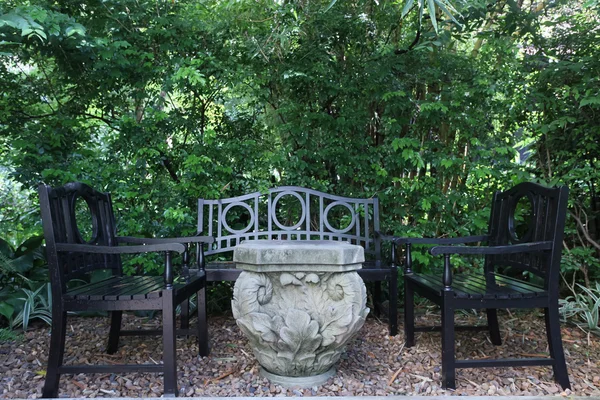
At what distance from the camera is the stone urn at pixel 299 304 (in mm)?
2305

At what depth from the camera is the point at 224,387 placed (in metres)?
2.47

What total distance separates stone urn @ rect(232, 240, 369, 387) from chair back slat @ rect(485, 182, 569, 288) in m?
0.99

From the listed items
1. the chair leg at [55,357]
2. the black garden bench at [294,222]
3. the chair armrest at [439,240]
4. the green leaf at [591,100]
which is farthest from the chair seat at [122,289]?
the green leaf at [591,100]

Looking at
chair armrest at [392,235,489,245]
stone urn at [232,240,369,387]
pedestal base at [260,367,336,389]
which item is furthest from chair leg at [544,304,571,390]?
pedestal base at [260,367,336,389]

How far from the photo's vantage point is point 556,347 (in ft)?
7.96

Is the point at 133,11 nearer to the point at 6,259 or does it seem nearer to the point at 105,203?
the point at 105,203

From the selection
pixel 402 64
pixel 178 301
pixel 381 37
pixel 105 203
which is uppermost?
pixel 381 37

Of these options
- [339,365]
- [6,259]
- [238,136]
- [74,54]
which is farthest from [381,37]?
[6,259]

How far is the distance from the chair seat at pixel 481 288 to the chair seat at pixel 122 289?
1357mm

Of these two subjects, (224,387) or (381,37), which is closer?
(224,387)

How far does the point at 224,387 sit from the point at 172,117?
2325 mm

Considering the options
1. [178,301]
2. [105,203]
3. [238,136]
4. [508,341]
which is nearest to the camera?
[178,301]

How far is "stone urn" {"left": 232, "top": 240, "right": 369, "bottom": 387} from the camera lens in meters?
2.30

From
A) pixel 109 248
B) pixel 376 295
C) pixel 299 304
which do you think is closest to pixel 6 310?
pixel 109 248
